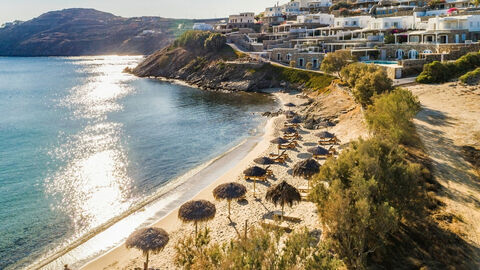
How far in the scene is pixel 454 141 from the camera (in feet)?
95.7

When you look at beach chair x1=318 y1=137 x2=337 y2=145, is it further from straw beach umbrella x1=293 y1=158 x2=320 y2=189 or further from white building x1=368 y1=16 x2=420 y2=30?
white building x1=368 y1=16 x2=420 y2=30

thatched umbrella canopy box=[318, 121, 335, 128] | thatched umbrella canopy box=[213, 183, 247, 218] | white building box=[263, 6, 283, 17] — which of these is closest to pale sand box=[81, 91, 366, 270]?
thatched umbrella canopy box=[213, 183, 247, 218]

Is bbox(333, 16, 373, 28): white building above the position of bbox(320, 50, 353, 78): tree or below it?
above

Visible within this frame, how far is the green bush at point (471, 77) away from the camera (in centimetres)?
4416

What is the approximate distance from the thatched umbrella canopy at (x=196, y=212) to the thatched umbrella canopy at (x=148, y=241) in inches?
82.3

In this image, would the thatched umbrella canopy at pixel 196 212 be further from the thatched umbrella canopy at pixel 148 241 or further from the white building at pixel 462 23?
the white building at pixel 462 23

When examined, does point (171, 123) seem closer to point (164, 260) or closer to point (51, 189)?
point (51, 189)

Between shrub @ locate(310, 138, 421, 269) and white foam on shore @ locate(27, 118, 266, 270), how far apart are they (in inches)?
582

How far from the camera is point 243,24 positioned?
442ft

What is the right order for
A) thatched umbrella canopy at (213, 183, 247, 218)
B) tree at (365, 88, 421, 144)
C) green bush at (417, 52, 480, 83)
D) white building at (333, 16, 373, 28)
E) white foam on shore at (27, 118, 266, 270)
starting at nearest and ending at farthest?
1. white foam on shore at (27, 118, 266, 270)
2. thatched umbrella canopy at (213, 183, 247, 218)
3. tree at (365, 88, 421, 144)
4. green bush at (417, 52, 480, 83)
5. white building at (333, 16, 373, 28)

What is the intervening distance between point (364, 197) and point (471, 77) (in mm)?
41072

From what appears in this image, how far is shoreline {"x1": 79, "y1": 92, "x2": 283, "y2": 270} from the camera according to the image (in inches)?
831

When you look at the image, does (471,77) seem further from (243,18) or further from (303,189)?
(243,18)

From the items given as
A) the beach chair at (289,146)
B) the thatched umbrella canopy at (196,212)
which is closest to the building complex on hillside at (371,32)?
the beach chair at (289,146)
